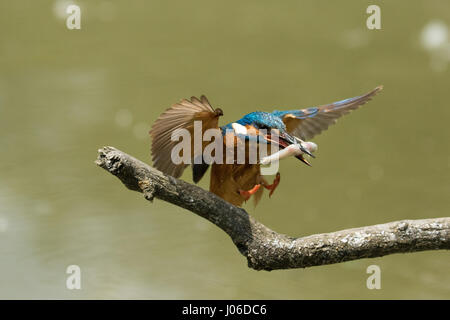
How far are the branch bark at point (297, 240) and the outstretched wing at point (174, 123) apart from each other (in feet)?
0.67

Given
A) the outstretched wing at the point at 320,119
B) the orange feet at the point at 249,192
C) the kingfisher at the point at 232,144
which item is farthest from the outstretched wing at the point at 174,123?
the outstretched wing at the point at 320,119

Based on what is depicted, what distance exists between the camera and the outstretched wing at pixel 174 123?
6.15 feet

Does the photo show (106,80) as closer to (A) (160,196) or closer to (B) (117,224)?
(B) (117,224)

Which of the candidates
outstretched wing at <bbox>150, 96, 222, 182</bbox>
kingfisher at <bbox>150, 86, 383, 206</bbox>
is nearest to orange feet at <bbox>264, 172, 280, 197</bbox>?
kingfisher at <bbox>150, 86, 383, 206</bbox>

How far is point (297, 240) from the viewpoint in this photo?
184 centimetres

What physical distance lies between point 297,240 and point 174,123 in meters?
0.44

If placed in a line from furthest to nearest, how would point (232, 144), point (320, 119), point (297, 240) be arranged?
point (320, 119), point (232, 144), point (297, 240)

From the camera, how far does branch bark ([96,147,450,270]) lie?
1.77 meters

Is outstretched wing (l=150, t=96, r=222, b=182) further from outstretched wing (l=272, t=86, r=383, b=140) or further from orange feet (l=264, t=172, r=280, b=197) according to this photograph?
outstretched wing (l=272, t=86, r=383, b=140)

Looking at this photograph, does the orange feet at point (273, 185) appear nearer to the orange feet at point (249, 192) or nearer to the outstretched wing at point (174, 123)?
the orange feet at point (249, 192)

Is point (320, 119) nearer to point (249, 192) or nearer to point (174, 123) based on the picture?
point (249, 192)

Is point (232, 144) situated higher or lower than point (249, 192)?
higher

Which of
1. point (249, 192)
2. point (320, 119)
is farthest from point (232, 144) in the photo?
point (320, 119)

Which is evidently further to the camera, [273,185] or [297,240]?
[273,185]
